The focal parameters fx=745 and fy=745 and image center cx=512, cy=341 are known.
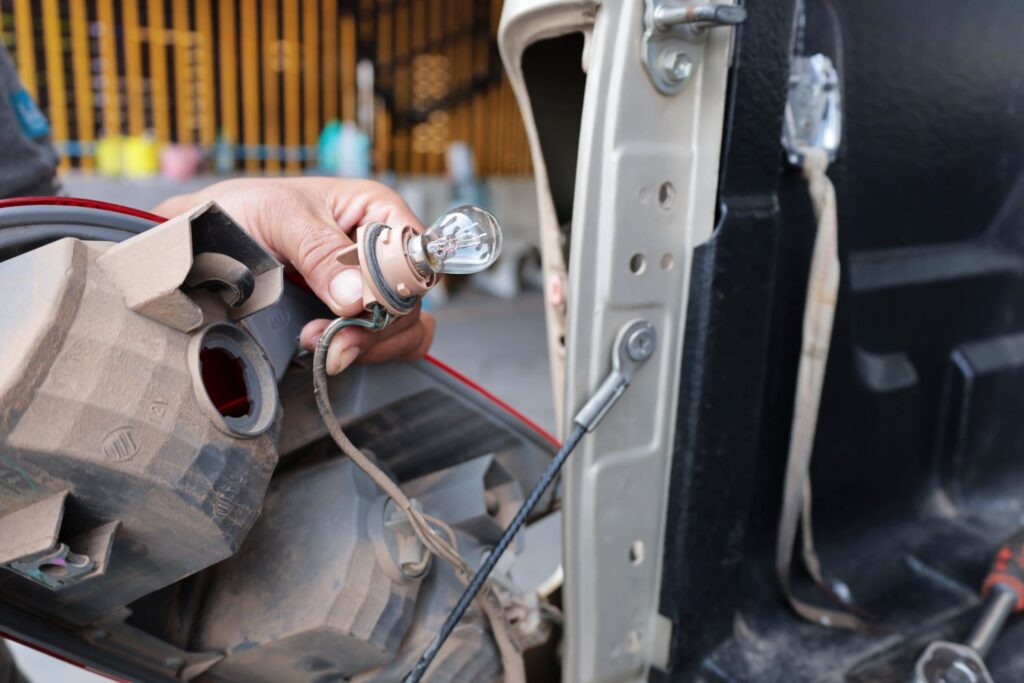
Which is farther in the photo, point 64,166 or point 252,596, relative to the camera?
point 64,166

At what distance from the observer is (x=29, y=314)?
0.50 metres

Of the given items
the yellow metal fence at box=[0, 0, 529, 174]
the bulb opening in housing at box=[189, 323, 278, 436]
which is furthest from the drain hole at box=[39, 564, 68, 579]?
the yellow metal fence at box=[0, 0, 529, 174]

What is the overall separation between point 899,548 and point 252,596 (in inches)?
41.3

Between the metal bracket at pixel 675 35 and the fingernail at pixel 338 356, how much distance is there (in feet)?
1.37

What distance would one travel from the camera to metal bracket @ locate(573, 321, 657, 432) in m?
0.82

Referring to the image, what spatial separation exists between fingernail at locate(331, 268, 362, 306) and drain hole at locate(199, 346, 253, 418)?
0.11 m

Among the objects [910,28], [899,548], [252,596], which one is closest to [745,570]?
[899,548]

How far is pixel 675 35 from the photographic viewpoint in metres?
0.77

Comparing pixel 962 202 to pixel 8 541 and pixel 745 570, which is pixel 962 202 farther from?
pixel 8 541

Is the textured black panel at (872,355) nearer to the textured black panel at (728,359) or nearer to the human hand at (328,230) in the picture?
the textured black panel at (728,359)

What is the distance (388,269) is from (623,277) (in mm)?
294

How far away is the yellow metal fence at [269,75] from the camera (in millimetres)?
4863

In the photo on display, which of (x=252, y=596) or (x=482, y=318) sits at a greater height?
(x=252, y=596)

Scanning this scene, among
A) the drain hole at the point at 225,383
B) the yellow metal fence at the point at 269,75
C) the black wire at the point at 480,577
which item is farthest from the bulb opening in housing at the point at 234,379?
the yellow metal fence at the point at 269,75
